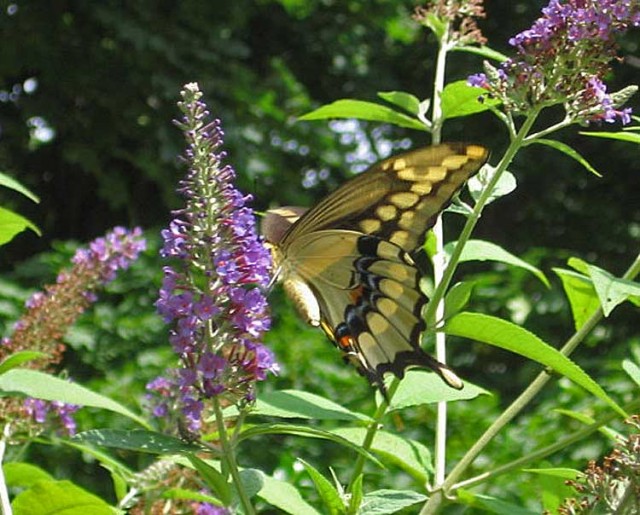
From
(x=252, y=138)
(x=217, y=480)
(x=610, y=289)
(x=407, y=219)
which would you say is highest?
(x=252, y=138)

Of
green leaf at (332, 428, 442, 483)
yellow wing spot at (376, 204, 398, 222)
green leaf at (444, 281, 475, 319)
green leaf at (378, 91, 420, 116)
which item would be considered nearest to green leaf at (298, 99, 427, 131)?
green leaf at (378, 91, 420, 116)

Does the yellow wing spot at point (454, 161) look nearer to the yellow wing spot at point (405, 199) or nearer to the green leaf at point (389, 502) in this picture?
the yellow wing spot at point (405, 199)

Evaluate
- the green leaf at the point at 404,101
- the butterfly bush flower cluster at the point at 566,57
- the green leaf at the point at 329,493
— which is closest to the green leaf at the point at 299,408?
the green leaf at the point at 329,493

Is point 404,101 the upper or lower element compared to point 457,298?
upper

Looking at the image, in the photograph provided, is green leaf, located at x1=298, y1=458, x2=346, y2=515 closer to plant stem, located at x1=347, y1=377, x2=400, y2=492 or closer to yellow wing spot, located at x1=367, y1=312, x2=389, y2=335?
plant stem, located at x1=347, y1=377, x2=400, y2=492

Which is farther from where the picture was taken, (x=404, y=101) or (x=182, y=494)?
(x=404, y=101)

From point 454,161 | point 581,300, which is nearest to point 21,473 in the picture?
point 454,161

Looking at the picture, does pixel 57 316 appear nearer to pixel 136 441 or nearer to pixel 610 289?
pixel 136 441
